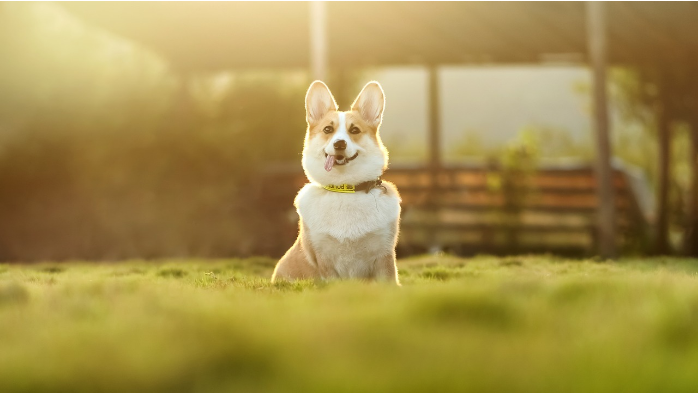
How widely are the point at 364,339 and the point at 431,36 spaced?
11185mm

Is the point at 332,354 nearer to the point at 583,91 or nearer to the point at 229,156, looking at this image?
the point at 229,156

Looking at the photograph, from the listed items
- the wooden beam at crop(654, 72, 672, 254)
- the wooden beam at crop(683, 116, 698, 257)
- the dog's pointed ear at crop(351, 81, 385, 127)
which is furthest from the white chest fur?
the wooden beam at crop(654, 72, 672, 254)

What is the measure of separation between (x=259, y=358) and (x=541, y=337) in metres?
1.07

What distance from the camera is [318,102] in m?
5.20

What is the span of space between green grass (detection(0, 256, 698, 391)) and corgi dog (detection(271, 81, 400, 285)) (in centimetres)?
79

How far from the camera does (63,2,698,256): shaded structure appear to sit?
1116 centimetres

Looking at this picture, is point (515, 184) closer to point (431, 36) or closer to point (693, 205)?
point (431, 36)

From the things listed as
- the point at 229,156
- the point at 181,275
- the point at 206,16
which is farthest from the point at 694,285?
the point at 229,156

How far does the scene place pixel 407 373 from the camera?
8.46ft

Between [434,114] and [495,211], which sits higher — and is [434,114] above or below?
above

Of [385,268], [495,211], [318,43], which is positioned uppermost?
[318,43]

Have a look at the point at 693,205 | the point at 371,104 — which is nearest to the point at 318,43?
the point at 371,104

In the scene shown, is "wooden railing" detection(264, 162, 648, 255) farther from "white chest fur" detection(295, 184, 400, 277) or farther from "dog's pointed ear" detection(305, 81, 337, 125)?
"white chest fur" detection(295, 184, 400, 277)

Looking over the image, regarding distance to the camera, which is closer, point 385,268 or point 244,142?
point 385,268
